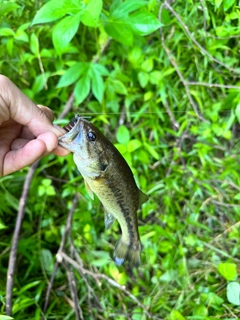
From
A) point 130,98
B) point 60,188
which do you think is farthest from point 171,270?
point 130,98

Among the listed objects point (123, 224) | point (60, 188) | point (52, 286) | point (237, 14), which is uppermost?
point (237, 14)

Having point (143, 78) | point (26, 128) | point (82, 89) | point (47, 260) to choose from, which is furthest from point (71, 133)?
point (47, 260)

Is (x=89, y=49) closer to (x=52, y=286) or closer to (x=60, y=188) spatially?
(x=60, y=188)

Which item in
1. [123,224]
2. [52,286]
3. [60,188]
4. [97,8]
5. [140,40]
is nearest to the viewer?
[97,8]

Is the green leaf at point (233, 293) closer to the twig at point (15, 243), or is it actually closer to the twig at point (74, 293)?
the twig at point (74, 293)

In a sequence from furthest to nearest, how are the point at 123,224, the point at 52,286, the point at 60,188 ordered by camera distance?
the point at 60,188 < the point at 52,286 < the point at 123,224

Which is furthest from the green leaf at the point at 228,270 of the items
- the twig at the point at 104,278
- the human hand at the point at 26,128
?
the human hand at the point at 26,128

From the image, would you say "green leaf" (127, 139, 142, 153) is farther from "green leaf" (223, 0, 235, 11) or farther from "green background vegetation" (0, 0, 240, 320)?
"green leaf" (223, 0, 235, 11)
